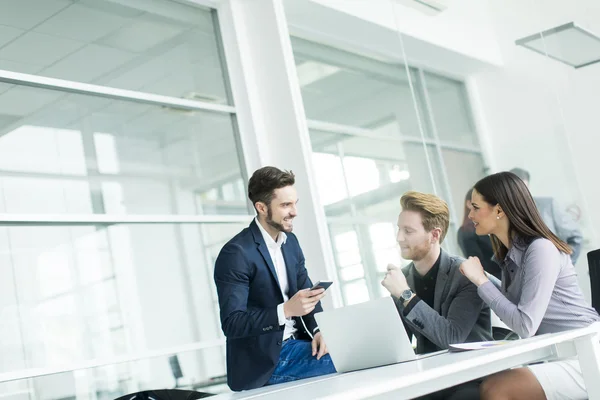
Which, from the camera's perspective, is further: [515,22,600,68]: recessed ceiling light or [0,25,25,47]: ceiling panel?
[515,22,600,68]: recessed ceiling light

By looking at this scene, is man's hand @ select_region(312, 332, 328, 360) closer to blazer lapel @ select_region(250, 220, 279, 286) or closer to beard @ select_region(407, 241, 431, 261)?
blazer lapel @ select_region(250, 220, 279, 286)

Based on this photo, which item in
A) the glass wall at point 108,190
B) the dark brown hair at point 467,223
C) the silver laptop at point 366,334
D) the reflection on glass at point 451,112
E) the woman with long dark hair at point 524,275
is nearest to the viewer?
the silver laptop at point 366,334

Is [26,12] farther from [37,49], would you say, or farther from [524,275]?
[524,275]

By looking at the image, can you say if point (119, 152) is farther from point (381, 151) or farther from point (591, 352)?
point (591, 352)

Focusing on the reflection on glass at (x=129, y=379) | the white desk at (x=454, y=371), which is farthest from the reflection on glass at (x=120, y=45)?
the white desk at (x=454, y=371)

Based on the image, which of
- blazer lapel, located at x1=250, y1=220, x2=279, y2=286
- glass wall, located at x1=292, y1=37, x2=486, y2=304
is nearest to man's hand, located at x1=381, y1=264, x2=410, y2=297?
blazer lapel, located at x1=250, y1=220, x2=279, y2=286

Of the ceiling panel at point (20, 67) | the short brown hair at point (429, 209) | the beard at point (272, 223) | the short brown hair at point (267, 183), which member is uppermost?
the ceiling panel at point (20, 67)

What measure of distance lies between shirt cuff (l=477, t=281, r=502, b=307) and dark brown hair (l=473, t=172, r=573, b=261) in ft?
0.89

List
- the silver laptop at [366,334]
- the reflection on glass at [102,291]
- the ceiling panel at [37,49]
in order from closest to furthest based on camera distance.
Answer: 1. the silver laptop at [366,334]
2. the reflection on glass at [102,291]
3. the ceiling panel at [37,49]

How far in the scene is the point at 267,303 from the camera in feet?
11.2

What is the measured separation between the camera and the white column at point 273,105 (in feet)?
17.0

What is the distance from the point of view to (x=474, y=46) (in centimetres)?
502

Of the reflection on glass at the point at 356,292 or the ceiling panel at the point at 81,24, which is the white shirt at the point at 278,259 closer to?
the reflection on glass at the point at 356,292

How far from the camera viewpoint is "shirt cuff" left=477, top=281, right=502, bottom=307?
2.87 m
